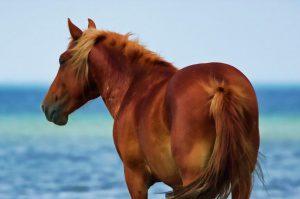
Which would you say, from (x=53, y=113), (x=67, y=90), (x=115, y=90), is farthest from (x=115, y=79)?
(x=53, y=113)

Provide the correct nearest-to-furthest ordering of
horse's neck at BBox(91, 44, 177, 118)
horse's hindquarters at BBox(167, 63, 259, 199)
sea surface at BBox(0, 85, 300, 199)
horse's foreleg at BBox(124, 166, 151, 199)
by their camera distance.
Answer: horse's hindquarters at BBox(167, 63, 259, 199) → horse's foreleg at BBox(124, 166, 151, 199) → horse's neck at BBox(91, 44, 177, 118) → sea surface at BBox(0, 85, 300, 199)

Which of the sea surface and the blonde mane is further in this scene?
the sea surface

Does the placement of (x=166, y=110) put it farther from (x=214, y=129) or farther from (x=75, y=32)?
(x=75, y=32)

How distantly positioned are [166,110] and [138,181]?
79 cm

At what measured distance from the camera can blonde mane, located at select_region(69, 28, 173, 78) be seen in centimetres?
694

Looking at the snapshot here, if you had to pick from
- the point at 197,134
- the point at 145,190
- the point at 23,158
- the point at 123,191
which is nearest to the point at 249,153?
the point at 197,134

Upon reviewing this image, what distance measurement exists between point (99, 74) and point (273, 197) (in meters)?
8.35

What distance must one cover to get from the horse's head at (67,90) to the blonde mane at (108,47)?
43 millimetres

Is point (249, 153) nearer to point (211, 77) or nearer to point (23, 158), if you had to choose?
point (211, 77)

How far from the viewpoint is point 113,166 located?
23516mm

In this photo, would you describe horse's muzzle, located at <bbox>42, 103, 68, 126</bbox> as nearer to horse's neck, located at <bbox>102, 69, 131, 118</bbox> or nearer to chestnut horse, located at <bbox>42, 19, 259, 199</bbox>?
chestnut horse, located at <bbox>42, 19, 259, 199</bbox>

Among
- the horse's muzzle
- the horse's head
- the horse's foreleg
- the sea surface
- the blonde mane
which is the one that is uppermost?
the blonde mane

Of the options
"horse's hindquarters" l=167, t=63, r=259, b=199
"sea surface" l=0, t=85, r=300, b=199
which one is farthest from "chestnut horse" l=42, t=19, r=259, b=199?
"sea surface" l=0, t=85, r=300, b=199

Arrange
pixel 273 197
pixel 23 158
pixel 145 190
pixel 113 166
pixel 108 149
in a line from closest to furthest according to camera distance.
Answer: pixel 145 190 → pixel 273 197 → pixel 113 166 → pixel 23 158 → pixel 108 149
